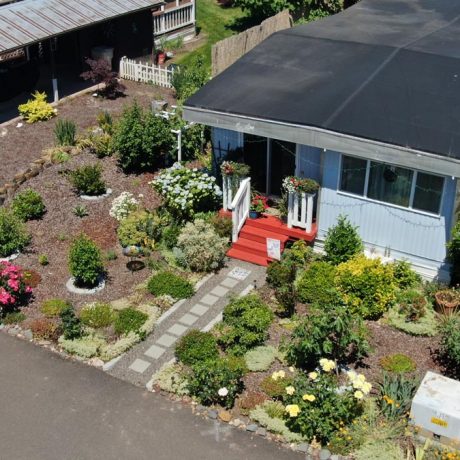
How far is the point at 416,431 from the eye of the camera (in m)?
12.9

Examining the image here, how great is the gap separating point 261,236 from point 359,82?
4.52 metres

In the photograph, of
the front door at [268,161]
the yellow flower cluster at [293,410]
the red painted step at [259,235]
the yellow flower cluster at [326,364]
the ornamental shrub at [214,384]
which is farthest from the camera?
the front door at [268,161]

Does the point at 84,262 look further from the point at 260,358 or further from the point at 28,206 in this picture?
the point at 260,358

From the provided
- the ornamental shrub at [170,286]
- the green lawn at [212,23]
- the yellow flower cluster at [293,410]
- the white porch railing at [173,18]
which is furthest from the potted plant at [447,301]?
the white porch railing at [173,18]

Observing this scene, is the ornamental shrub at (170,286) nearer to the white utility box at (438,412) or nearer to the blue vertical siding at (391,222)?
the blue vertical siding at (391,222)

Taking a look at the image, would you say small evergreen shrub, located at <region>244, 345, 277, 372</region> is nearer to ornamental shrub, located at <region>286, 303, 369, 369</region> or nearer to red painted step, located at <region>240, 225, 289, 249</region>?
ornamental shrub, located at <region>286, 303, 369, 369</region>

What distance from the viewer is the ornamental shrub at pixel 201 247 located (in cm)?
1738

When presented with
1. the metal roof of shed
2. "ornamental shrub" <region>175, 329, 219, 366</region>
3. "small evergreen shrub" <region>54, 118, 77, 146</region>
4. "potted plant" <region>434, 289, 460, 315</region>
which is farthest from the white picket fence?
"potted plant" <region>434, 289, 460, 315</region>

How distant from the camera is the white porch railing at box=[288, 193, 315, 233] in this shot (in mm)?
17609

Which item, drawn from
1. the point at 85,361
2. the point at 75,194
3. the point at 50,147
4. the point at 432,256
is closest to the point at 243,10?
the point at 50,147

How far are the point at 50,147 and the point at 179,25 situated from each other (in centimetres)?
1235

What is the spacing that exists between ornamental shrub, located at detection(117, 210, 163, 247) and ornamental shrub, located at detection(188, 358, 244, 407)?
208 inches

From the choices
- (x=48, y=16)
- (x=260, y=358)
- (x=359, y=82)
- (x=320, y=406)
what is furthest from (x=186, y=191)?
(x=48, y=16)

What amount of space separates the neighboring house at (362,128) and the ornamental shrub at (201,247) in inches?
95.6
